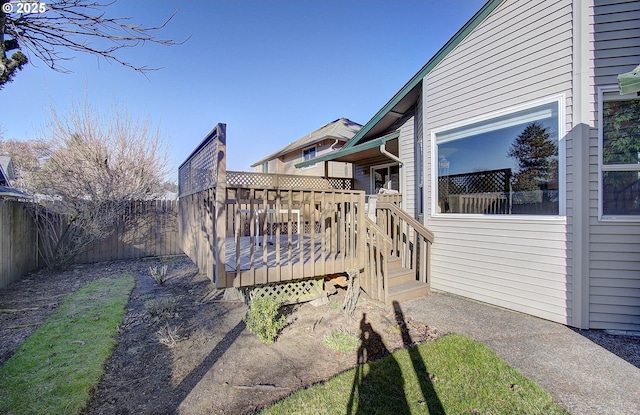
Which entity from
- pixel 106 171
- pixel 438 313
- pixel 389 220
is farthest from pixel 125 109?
pixel 438 313

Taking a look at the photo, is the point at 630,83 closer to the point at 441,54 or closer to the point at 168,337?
the point at 441,54

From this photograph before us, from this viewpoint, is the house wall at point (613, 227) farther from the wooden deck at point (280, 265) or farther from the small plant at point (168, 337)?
the small plant at point (168, 337)

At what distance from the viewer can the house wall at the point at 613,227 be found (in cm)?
366

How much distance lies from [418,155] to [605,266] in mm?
3677

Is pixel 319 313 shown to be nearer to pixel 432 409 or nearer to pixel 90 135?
pixel 432 409

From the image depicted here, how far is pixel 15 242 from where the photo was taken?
6.58 metres

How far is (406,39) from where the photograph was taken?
9305 mm

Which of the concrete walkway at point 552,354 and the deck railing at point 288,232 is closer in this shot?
the concrete walkway at point 552,354

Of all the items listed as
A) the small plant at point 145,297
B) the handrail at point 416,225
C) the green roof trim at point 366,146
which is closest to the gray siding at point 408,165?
the green roof trim at point 366,146

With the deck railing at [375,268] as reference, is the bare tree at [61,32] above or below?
above

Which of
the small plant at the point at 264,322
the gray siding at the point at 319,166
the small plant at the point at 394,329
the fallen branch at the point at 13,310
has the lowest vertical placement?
the fallen branch at the point at 13,310

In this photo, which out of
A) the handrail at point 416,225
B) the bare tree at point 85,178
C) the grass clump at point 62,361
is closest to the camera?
the grass clump at point 62,361

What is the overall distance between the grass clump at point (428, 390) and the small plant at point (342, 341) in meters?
0.40

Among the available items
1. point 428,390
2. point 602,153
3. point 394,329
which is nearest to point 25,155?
point 394,329
